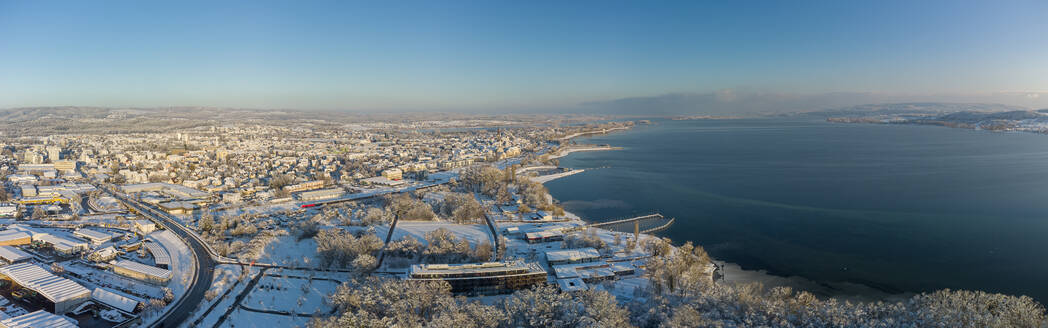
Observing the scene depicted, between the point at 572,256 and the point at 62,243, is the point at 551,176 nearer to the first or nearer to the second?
the point at 572,256

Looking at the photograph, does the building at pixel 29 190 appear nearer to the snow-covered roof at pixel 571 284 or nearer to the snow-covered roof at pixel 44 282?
the snow-covered roof at pixel 44 282

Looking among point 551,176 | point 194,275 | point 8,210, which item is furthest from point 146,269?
point 551,176

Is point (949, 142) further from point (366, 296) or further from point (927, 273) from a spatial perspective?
point (366, 296)

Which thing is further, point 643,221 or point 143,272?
point 643,221

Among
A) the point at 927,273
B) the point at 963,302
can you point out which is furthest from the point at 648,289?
the point at 927,273

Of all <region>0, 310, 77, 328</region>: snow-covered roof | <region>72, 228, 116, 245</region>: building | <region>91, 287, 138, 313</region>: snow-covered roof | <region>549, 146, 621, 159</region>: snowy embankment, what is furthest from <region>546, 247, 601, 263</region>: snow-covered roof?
<region>549, 146, 621, 159</region>: snowy embankment

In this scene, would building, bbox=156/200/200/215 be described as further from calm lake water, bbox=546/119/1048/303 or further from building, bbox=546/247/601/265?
calm lake water, bbox=546/119/1048/303
